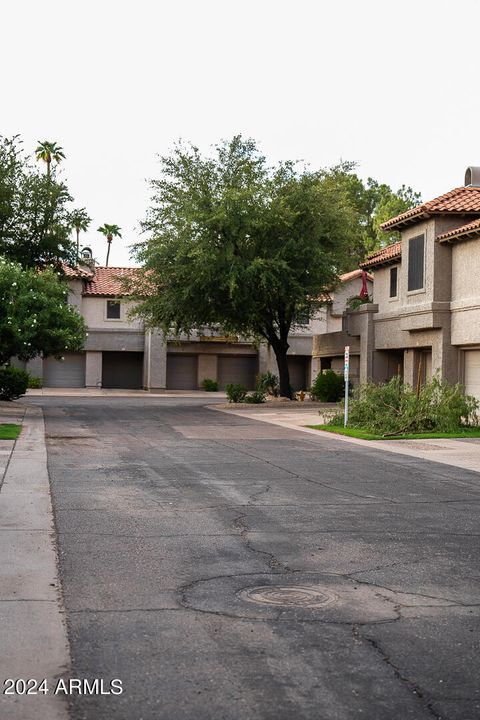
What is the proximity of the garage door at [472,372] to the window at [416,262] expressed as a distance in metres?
3.59

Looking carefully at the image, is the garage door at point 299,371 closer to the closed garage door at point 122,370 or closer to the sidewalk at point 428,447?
the closed garage door at point 122,370

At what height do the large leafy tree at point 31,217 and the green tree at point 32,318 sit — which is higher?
Answer: the large leafy tree at point 31,217

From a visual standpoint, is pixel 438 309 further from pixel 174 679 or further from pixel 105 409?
pixel 174 679

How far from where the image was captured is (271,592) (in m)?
7.56

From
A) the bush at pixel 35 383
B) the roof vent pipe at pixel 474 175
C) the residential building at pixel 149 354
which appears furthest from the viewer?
the residential building at pixel 149 354

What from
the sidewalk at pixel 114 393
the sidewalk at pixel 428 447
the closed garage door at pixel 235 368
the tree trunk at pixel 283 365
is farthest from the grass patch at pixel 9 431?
the closed garage door at pixel 235 368

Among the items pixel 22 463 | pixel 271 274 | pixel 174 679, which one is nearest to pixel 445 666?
pixel 174 679

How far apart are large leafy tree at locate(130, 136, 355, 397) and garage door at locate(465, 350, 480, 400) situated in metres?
9.97

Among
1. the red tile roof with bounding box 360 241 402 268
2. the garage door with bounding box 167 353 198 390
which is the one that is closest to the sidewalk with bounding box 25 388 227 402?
the garage door with bounding box 167 353 198 390

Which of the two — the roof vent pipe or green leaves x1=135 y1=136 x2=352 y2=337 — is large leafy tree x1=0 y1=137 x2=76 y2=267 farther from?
the roof vent pipe

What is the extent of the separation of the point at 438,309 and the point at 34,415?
15207 millimetres

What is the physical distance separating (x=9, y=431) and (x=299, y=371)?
45153 millimetres

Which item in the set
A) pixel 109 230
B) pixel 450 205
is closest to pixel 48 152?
pixel 109 230

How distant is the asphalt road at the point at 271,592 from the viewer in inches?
204
